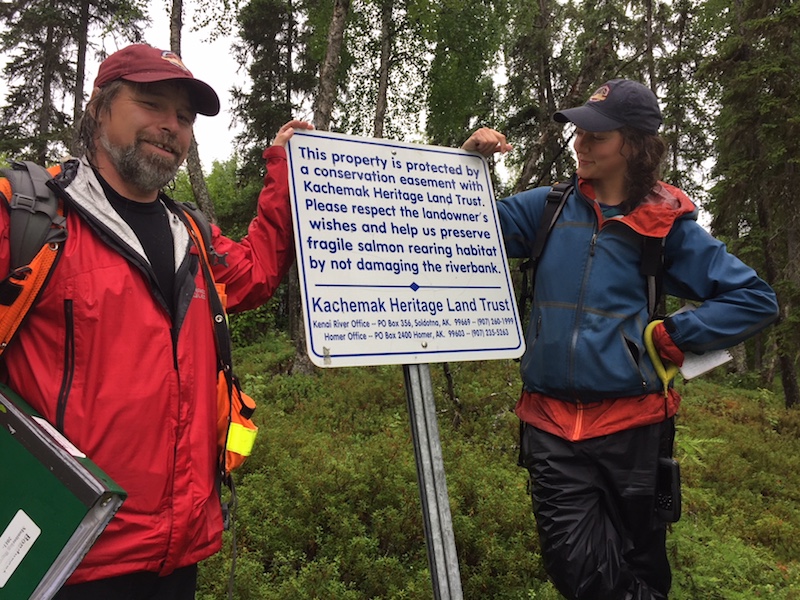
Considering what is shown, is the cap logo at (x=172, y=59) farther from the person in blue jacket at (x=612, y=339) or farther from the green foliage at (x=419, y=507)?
the green foliage at (x=419, y=507)

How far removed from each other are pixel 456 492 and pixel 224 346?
3564mm

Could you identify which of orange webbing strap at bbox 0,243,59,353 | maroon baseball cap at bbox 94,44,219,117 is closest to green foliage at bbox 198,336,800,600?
orange webbing strap at bbox 0,243,59,353

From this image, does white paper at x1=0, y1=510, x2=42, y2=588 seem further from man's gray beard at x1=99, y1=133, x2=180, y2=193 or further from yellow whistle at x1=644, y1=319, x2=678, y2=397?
yellow whistle at x1=644, y1=319, x2=678, y2=397

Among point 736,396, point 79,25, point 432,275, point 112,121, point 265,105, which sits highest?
point 79,25

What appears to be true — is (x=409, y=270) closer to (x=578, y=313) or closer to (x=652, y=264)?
(x=578, y=313)

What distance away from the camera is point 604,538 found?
2.41m

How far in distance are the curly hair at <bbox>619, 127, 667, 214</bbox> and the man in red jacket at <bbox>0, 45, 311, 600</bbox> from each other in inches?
74.3

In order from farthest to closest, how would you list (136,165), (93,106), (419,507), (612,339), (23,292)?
(419,507) → (612,339) → (93,106) → (136,165) → (23,292)

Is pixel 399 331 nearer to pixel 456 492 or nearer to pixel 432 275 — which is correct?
pixel 432 275

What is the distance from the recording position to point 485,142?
8.72ft

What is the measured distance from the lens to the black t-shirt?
6.72 ft

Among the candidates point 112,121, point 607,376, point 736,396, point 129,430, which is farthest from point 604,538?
point 736,396

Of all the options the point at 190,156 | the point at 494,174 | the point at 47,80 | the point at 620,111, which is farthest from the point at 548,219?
the point at 47,80

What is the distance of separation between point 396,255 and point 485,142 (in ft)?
2.55
